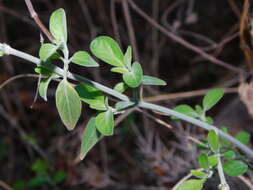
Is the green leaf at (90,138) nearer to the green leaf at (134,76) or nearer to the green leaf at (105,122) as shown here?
the green leaf at (105,122)

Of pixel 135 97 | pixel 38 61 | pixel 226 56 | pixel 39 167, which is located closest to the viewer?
pixel 38 61

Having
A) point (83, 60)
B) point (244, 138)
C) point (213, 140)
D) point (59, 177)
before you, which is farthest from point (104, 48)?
point (59, 177)

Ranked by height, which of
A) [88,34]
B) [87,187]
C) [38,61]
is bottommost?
[87,187]

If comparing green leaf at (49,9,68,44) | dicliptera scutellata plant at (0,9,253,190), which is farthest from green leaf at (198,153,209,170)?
green leaf at (49,9,68,44)

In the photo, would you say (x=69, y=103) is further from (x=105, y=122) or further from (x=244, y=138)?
(x=244, y=138)

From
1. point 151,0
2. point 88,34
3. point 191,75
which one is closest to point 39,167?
point 88,34

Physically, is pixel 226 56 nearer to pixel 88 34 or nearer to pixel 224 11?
pixel 224 11

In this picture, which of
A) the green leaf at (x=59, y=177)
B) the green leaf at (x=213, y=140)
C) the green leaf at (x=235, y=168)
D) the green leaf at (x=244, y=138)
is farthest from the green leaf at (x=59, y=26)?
the green leaf at (x=59, y=177)
